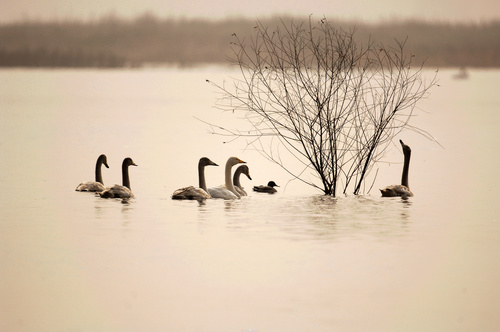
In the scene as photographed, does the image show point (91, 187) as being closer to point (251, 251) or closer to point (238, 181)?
point (238, 181)

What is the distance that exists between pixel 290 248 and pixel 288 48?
573 centimetres

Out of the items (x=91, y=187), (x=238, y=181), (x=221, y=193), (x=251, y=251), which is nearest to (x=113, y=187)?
(x=91, y=187)

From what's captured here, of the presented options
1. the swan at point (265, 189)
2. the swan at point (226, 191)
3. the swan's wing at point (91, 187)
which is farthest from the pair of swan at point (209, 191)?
the swan's wing at point (91, 187)

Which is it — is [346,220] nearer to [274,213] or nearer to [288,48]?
[274,213]

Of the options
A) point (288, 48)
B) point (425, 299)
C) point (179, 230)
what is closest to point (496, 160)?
point (288, 48)

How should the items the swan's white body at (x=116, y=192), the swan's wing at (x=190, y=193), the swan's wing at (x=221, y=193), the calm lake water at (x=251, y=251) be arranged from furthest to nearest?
1. the swan's wing at (x=221, y=193)
2. the swan's white body at (x=116, y=192)
3. the swan's wing at (x=190, y=193)
4. the calm lake water at (x=251, y=251)

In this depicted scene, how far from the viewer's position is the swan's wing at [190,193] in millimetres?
18344

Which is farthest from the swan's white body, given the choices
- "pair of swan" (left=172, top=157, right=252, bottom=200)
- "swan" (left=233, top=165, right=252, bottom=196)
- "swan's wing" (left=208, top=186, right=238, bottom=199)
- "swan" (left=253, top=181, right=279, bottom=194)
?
"swan" (left=253, top=181, right=279, bottom=194)

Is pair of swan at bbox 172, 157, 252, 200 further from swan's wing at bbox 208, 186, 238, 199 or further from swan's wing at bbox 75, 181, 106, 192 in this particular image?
swan's wing at bbox 75, 181, 106, 192

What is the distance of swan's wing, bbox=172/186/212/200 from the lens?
60.2 feet

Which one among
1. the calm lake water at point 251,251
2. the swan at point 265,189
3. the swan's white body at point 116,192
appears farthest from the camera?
the swan at point 265,189

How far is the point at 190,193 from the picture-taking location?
722 inches

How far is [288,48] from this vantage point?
18.7 m

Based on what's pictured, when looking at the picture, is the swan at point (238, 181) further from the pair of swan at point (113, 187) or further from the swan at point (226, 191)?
the pair of swan at point (113, 187)
